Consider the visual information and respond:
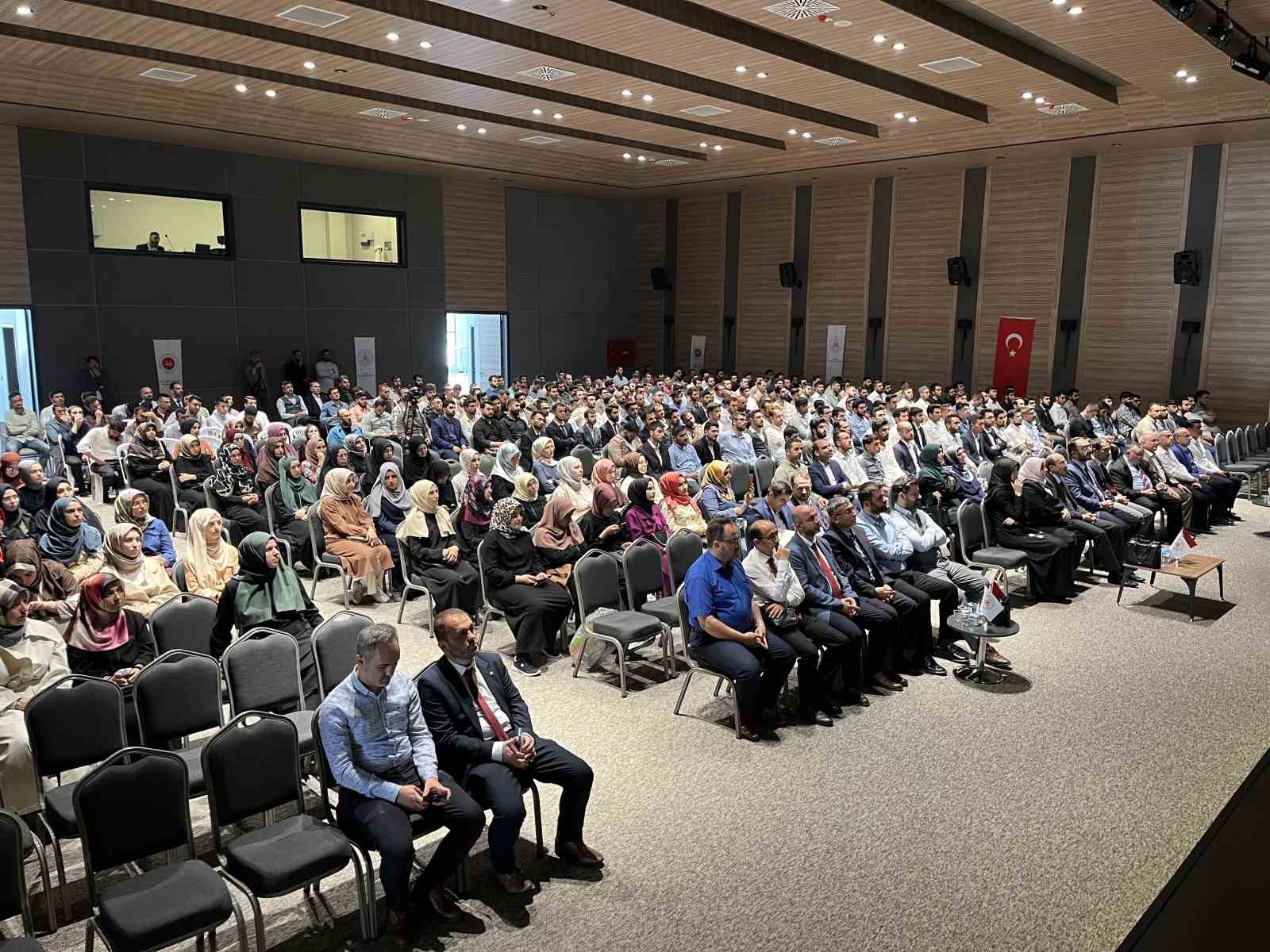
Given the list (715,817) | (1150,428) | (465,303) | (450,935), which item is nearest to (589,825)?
(715,817)

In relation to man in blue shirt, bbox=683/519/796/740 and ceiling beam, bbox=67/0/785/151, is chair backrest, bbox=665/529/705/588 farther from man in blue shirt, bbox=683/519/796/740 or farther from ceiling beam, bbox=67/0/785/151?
ceiling beam, bbox=67/0/785/151

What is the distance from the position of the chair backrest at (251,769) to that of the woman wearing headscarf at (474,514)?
3.56m

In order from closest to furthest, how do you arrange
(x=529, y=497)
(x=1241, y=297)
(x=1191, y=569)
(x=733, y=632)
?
(x=733, y=632), (x=529, y=497), (x=1191, y=569), (x=1241, y=297)

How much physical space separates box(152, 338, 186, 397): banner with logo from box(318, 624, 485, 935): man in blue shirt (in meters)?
15.0

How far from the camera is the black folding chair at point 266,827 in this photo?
3.26m

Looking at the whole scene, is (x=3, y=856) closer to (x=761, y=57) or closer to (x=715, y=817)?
(x=715, y=817)

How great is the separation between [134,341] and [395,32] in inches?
350

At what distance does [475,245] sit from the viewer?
835 inches

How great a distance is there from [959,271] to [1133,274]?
3.25 m

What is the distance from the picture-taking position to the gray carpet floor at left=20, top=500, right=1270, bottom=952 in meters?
3.63

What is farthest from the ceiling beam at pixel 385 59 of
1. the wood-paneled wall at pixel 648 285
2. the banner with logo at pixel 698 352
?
the wood-paneled wall at pixel 648 285

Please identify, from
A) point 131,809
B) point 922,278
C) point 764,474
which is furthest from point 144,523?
point 922,278

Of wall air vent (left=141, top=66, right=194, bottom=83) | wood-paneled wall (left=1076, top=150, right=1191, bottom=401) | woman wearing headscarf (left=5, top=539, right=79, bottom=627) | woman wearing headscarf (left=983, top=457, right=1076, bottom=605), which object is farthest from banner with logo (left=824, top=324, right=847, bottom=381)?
woman wearing headscarf (left=5, top=539, right=79, bottom=627)

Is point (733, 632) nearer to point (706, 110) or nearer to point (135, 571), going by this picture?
point (135, 571)
